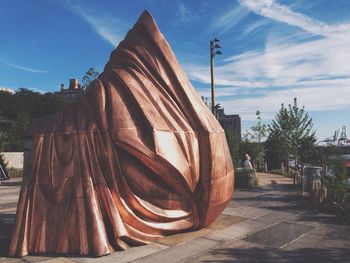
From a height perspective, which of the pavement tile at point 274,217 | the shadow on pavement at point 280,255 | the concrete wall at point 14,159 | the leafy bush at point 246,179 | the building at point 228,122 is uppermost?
the building at point 228,122

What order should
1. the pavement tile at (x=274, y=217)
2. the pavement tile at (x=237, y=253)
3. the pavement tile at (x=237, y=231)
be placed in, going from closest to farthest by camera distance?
the pavement tile at (x=237, y=253) → the pavement tile at (x=237, y=231) → the pavement tile at (x=274, y=217)

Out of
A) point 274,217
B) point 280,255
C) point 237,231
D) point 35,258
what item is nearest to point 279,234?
point 237,231

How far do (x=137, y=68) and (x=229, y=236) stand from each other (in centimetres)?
436

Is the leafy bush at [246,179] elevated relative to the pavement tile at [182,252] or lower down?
elevated

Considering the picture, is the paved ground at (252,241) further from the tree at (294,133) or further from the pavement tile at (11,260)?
the tree at (294,133)

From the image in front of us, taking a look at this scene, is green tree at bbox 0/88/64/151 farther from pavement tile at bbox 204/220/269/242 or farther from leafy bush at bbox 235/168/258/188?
pavement tile at bbox 204/220/269/242

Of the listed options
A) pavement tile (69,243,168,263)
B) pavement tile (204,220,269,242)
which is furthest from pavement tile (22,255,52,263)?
pavement tile (204,220,269,242)

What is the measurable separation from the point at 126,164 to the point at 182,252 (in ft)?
6.65

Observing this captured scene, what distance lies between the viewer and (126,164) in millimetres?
7246

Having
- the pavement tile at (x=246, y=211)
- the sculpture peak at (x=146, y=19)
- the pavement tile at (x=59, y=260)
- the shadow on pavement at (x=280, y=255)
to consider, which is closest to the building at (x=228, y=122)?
the pavement tile at (x=246, y=211)

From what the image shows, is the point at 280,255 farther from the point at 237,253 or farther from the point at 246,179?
the point at 246,179

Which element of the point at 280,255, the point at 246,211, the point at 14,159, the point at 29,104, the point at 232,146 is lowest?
the point at 280,255

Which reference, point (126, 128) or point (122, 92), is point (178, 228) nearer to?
point (126, 128)

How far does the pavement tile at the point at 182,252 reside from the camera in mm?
6539
